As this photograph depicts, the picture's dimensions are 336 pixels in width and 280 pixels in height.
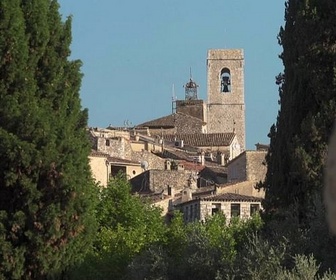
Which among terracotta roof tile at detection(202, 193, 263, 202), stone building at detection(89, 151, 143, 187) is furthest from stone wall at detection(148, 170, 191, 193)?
terracotta roof tile at detection(202, 193, 263, 202)

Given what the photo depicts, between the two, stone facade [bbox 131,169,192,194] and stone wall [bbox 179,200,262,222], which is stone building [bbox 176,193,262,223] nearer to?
stone wall [bbox 179,200,262,222]

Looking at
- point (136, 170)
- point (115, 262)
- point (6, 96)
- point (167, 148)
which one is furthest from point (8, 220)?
point (167, 148)

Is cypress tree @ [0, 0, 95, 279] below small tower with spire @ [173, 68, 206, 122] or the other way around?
below

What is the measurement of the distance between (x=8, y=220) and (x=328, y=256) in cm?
492

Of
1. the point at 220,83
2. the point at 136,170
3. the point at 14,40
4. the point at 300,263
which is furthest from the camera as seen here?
the point at 220,83

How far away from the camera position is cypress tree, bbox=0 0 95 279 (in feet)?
53.2

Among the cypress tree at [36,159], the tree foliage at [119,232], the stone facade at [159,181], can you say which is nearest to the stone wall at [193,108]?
the stone facade at [159,181]

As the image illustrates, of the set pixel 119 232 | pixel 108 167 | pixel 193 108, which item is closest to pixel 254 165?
pixel 108 167

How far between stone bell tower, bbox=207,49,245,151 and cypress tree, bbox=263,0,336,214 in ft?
350

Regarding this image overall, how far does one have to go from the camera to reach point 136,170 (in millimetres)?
70562

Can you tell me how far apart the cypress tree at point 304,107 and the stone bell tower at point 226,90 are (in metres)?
107

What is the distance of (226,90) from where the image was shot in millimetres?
130875

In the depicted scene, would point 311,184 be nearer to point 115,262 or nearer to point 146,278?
point 146,278

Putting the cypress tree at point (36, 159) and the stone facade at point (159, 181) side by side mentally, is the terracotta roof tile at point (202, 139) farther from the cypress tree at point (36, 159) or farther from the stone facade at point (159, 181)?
the cypress tree at point (36, 159)
